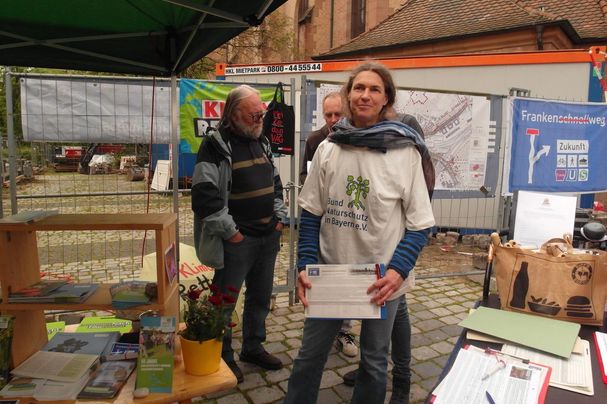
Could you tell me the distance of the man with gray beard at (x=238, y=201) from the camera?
262 centimetres

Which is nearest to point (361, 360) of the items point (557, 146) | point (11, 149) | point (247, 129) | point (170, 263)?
point (170, 263)

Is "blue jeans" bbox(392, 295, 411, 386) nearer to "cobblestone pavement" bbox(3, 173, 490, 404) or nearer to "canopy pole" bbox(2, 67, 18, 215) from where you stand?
"cobblestone pavement" bbox(3, 173, 490, 404)

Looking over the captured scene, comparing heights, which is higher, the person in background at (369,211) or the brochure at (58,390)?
the person in background at (369,211)

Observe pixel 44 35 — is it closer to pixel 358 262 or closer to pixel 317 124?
pixel 358 262

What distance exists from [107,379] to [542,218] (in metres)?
2.27

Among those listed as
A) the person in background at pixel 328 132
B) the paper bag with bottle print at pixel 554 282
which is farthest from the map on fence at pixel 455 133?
the paper bag with bottle print at pixel 554 282

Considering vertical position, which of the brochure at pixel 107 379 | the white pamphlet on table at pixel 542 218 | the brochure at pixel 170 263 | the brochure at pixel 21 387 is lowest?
the brochure at pixel 107 379

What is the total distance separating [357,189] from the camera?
1.94 metres

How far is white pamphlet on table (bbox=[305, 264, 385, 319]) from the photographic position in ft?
6.09

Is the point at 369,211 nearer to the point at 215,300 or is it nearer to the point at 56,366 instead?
the point at 215,300

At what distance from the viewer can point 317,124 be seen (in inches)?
179

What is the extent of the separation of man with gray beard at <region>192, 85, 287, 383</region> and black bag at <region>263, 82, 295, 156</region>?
0.82 m

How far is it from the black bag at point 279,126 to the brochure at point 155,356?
228 cm

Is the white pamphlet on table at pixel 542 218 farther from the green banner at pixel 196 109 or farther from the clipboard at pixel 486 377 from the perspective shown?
the green banner at pixel 196 109
